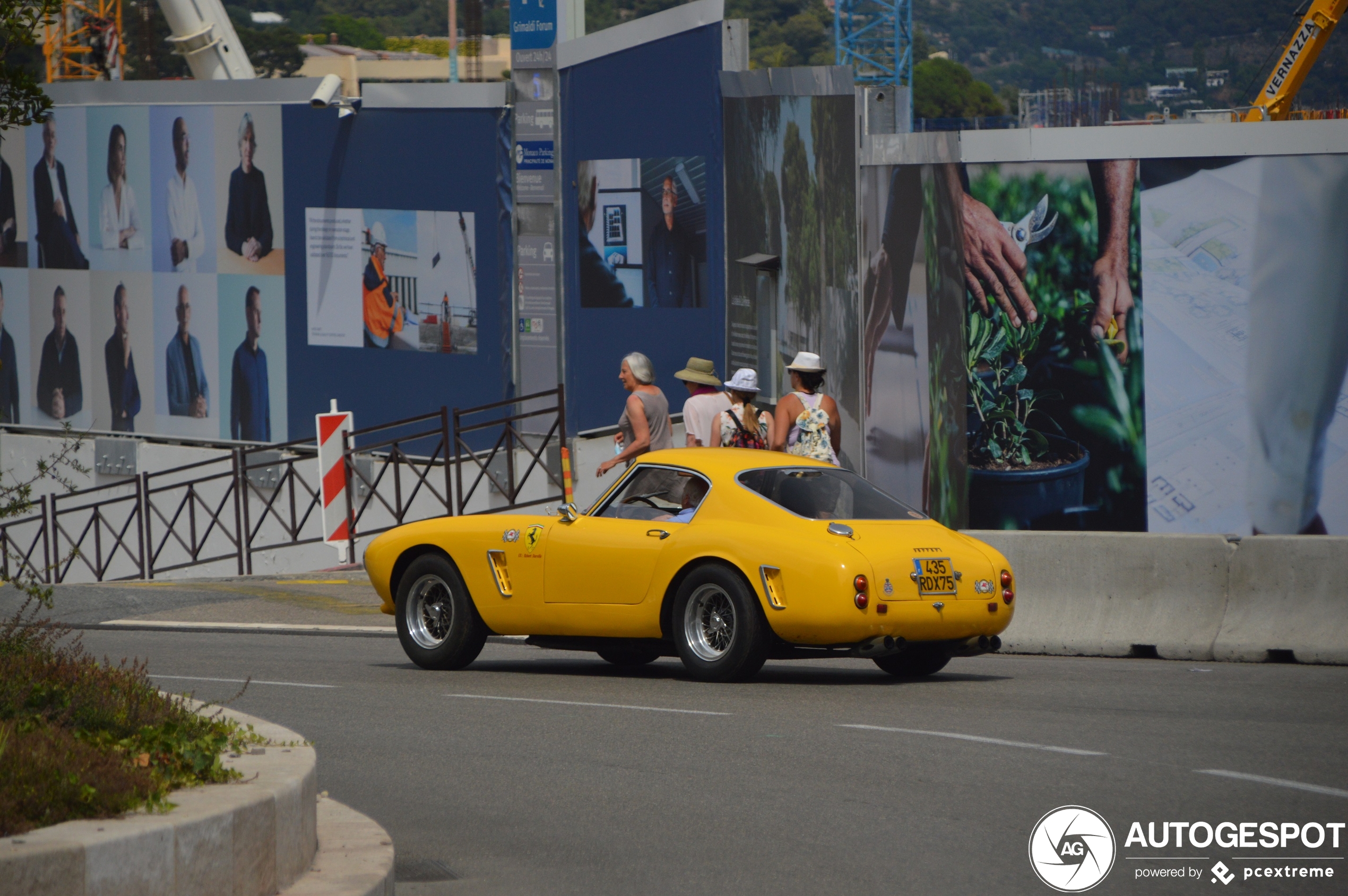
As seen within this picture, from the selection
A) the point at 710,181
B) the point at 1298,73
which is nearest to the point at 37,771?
the point at 710,181

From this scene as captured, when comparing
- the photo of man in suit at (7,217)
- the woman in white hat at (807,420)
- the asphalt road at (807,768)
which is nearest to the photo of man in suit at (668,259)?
the woman in white hat at (807,420)

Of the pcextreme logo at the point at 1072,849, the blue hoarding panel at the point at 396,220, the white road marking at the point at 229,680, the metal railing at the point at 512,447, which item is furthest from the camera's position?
the blue hoarding panel at the point at 396,220

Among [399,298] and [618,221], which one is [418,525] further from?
[399,298]

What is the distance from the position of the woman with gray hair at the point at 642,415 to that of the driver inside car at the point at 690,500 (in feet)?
9.72

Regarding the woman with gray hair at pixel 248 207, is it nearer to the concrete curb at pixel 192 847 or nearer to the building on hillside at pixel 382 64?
the concrete curb at pixel 192 847

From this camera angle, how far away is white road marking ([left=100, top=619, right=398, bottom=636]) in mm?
14461

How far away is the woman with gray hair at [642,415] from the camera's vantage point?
45.3 ft

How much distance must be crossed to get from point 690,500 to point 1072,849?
4.78 metres

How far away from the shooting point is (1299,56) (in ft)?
148

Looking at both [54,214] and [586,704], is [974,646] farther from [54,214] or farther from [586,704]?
[54,214]

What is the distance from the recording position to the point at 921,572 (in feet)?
32.5

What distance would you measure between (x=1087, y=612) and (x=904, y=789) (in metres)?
5.52

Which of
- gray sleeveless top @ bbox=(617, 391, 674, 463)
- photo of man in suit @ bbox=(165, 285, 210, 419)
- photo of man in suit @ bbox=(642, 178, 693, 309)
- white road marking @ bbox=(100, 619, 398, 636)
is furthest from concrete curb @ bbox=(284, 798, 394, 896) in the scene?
photo of man in suit @ bbox=(165, 285, 210, 419)

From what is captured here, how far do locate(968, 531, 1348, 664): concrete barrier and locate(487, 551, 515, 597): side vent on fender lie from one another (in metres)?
3.66
